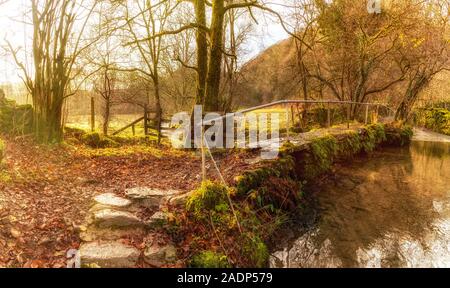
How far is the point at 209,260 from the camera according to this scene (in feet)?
13.5

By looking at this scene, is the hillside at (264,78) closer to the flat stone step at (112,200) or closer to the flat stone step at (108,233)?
the flat stone step at (112,200)

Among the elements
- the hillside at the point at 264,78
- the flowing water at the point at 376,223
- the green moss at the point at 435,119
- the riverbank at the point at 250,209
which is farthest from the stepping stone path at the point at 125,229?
the green moss at the point at 435,119

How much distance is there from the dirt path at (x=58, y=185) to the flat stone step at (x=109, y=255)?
234mm

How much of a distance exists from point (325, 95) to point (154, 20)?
10.6 m

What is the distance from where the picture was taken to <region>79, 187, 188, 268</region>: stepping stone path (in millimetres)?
3885

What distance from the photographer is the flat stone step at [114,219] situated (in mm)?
4531

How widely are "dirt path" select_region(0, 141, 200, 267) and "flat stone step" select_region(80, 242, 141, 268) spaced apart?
0.23 meters

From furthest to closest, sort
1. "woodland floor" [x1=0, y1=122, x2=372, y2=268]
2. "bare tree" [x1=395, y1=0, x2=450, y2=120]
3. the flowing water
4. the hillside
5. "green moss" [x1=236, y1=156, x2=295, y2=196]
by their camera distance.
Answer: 1. the hillside
2. "bare tree" [x1=395, y1=0, x2=450, y2=120]
3. "green moss" [x1=236, y1=156, x2=295, y2=196]
4. the flowing water
5. "woodland floor" [x1=0, y1=122, x2=372, y2=268]

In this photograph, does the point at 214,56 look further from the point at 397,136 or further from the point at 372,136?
the point at 397,136

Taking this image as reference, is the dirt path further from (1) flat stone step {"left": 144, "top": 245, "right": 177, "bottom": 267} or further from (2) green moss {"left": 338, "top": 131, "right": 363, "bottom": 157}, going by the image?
(2) green moss {"left": 338, "top": 131, "right": 363, "bottom": 157}

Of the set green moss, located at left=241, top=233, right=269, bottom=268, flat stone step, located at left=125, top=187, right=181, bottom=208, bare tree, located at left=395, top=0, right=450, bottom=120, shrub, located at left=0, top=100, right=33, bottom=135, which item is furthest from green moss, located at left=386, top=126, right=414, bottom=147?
shrub, located at left=0, top=100, right=33, bottom=135
